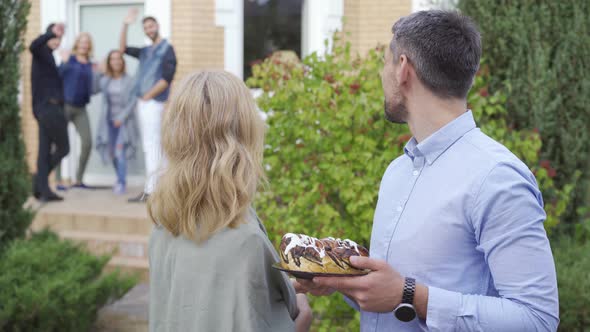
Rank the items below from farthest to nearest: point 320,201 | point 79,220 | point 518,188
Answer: point 79,220 → point 320,201 → point 518,188

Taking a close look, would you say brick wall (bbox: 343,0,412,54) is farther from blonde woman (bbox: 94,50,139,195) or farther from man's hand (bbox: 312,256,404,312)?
man's hand (bbox: 312,256,404,312)

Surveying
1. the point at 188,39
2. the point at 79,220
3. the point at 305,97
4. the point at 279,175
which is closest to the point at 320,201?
the point at 279,175

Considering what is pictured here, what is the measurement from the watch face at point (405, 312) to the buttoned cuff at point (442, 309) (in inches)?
1.5

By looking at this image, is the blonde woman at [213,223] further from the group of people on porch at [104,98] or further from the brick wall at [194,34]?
the brick wall at [194,34]

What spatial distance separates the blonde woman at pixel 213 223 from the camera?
1993mm

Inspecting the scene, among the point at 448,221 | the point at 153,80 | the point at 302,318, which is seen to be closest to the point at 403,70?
the point at 448,221

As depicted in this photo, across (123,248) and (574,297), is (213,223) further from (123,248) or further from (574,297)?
(123,248)

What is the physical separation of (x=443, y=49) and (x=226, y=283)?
3.09 ft

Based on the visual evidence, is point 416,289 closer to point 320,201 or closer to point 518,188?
point 518,188

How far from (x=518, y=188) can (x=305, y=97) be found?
302 centimetres

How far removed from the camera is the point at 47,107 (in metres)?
8.26

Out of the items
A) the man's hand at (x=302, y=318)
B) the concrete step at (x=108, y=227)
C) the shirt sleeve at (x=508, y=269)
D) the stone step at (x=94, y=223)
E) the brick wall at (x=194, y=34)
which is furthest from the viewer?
the brick wall at (x=194, y=34)

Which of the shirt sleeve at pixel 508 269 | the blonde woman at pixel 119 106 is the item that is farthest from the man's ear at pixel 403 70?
the blonde woman at pixel 119 106

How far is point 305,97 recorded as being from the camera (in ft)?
14.8
